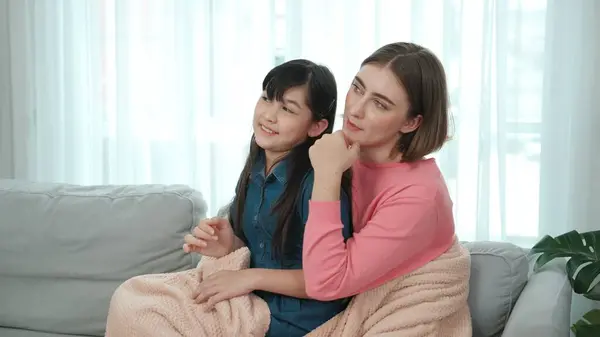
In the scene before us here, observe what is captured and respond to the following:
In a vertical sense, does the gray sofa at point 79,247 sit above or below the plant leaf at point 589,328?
above

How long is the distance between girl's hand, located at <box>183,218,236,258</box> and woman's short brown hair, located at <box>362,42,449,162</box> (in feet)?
1.51

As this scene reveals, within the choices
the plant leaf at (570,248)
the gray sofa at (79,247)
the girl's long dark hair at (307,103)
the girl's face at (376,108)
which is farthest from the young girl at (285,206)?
the plant leaf at (570,248)

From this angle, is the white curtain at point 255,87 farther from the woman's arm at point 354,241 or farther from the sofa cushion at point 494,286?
the woman's arm at point 354,241

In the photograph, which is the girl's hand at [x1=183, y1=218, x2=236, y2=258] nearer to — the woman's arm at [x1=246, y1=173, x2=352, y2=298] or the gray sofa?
the woman's arm at [x1=246, y1=173, x2=352, y2=298]

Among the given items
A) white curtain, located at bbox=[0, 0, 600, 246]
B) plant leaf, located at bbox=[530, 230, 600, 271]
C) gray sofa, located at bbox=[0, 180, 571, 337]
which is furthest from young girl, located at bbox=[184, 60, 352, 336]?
white curtain, located at bbox=[0, 0, 600, 246]

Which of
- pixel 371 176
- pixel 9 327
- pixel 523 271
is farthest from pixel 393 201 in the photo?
pixel 9 327

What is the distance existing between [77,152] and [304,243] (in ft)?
5.12

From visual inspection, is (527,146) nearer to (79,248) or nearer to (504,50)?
(504,50)

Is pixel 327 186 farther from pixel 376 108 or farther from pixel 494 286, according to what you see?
pixel 494 286

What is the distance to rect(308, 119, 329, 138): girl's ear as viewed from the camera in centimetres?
191

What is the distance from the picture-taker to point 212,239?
1.93 m

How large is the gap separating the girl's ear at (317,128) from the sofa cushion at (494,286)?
531 mm

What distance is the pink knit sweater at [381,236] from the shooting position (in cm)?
172

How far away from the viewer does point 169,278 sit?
1.96 m
